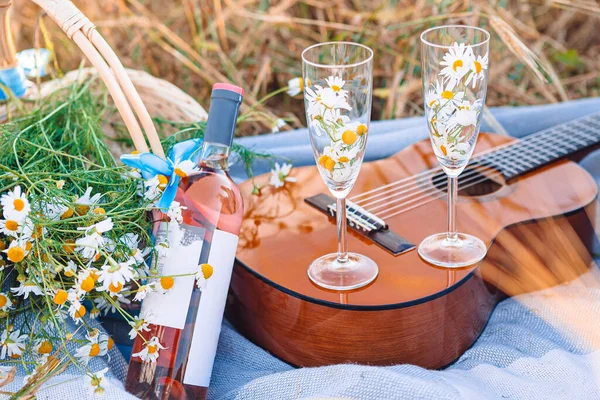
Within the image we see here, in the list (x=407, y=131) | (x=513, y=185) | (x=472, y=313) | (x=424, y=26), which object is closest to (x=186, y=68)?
(x=424, y=26)

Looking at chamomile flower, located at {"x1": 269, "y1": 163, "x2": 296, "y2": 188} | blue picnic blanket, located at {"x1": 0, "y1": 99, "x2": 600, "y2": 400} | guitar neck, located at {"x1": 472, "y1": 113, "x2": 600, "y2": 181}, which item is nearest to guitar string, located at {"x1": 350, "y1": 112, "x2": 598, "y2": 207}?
guitar neck, located at {"x1": 472, "y1": 113, "x2": 600, "y2": 181}

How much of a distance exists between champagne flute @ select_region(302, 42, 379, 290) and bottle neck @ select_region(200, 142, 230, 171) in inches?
5.7

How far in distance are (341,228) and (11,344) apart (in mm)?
501

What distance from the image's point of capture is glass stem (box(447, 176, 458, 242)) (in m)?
1.09

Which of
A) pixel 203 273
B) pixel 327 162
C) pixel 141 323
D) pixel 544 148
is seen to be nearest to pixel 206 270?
pixel 203 273

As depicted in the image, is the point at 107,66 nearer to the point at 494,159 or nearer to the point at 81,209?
the point at 81,209

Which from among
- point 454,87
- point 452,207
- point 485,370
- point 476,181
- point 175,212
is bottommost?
point 485,370

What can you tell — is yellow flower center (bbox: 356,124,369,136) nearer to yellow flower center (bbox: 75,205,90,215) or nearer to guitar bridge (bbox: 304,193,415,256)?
guitar bridge (bbox: 304,193,415,256)

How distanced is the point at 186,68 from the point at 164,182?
145cm

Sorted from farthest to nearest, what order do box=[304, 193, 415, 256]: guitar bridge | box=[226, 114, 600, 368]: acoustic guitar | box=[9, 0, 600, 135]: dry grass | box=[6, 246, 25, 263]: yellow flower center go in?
box=[9, 0, 600, 135]: dry grass
box=[304, 193, 415, 256]: guitar bridge
box=[226, 114, 600, 368]: acoustic guitar
box=[6, 246, 25, 263]: yellow flower center

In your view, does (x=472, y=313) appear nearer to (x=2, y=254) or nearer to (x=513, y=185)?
(x=513, y=185)

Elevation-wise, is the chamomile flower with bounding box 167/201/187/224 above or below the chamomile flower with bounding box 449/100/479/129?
below

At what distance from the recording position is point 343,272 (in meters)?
1.08

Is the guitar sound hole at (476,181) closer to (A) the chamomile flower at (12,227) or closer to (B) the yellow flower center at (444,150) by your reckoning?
(B) the yellow flower center at (444,150)
